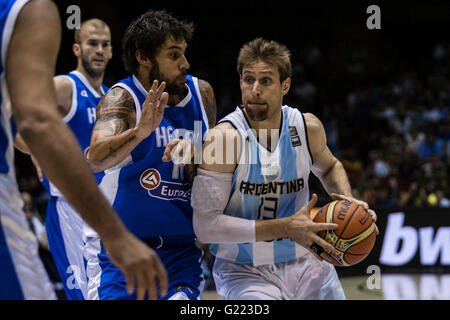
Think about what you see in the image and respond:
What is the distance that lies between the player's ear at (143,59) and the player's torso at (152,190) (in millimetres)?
190

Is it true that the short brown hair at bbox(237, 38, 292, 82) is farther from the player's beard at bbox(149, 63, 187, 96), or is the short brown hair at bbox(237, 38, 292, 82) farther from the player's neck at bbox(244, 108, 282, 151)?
the player's beard at bbox(149, 63, 187, 96)

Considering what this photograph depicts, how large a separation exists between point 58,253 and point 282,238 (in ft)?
6.30

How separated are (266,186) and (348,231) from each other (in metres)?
0.49

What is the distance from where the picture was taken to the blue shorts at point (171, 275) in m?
3.15

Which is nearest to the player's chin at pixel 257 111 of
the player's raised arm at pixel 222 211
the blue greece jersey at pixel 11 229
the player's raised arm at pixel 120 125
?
the player's raised arm at pixel 222 211

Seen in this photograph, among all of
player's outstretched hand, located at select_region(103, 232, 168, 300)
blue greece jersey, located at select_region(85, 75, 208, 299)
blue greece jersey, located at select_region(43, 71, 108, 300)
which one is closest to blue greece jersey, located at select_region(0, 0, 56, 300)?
player's outstretched hand, located at select_region(103, 232, 168, 300)

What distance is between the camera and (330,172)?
361 centimetres

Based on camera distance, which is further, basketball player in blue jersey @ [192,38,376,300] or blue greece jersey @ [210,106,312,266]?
blue greece jersey @ [210,106,312,266]

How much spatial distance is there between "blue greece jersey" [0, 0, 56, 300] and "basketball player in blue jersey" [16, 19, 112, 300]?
7.07 feet

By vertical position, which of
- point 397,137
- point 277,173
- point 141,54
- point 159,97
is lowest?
point 397,137

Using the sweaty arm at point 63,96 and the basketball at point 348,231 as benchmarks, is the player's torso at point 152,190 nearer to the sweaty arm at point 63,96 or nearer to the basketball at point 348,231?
the basketball at point 348,231

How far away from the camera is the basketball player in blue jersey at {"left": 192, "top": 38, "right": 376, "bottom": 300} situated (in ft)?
10.1
